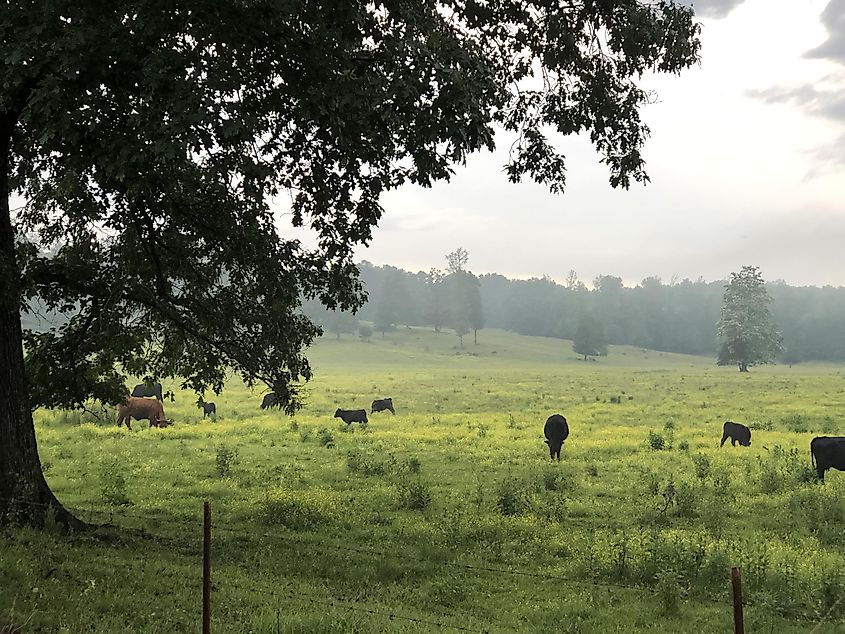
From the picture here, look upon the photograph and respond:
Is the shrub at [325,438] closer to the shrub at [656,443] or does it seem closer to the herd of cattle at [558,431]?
the herd of cattle at [558,431]

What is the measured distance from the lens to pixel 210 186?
11750 millimetres

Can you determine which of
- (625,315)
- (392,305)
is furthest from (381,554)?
(625,315)

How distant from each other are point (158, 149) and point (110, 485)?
11606 millimetres

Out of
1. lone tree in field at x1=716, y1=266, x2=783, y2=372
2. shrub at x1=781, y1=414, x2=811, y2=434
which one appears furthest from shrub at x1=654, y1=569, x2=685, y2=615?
lone tree in field at x1=716, y1=266, x2=783, y2=372

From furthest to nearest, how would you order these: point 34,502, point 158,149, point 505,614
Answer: point 34,502 < point 505,614 < point 158,149

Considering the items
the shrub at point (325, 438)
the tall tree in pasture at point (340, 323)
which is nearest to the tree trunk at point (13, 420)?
the shrub at point (325, 438)

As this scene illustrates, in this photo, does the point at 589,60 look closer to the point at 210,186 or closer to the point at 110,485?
the point at 210,186

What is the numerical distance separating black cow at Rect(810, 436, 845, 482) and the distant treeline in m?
106

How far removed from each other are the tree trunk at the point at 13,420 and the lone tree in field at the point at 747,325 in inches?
3209

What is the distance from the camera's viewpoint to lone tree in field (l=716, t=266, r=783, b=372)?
79.8 m

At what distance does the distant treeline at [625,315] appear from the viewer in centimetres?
13500

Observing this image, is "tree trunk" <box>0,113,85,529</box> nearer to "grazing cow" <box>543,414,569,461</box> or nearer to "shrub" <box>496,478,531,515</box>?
"shrub" <box>496,478,531,515</box>

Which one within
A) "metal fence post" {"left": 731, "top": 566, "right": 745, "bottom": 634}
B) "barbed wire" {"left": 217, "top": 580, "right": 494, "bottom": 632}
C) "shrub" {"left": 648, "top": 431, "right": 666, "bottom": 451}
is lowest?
"shrub" {"left": 648, "top": 431, "right": 666, "bottom": 451}

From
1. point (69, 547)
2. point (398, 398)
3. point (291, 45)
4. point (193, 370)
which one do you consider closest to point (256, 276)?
point (193, 370)
